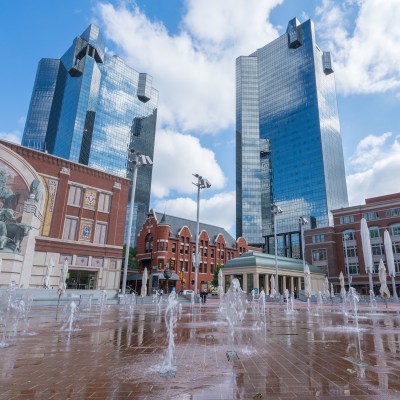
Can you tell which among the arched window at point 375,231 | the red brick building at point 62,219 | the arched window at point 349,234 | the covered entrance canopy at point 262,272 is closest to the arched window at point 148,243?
the covered entrance canopy at point 262,272

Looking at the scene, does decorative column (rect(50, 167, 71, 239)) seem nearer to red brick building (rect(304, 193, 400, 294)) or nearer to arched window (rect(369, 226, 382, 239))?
red brick building (rect(304, 193, 400, 294))

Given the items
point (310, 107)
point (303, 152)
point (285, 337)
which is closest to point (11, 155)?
point (285, 337)

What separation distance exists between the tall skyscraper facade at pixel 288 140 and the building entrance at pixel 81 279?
79.7m

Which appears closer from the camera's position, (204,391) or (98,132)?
(204,391)

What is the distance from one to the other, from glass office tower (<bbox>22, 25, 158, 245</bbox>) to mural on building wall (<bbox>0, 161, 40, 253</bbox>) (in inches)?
3346

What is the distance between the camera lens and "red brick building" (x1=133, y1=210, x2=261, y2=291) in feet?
196

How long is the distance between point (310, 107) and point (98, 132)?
86.6 meters

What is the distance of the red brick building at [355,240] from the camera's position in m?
61.8

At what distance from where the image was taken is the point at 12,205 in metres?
31.5

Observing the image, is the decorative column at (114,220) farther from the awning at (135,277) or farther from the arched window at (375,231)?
the arched window at (375,231)

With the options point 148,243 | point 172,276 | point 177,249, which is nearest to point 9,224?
point 172,276

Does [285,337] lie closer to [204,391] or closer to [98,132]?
[204,391]

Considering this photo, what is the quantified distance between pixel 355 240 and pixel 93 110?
4246 inches

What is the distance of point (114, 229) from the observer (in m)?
41.1
